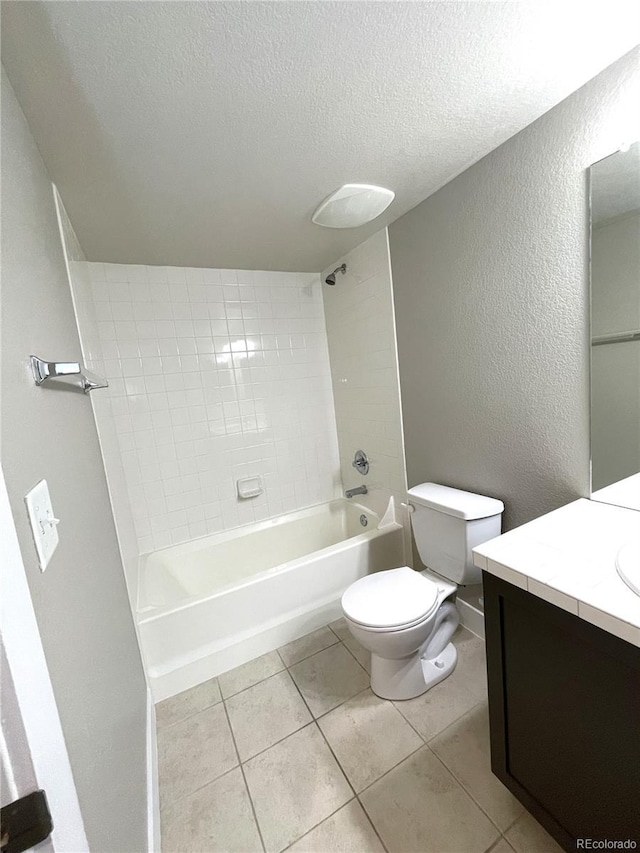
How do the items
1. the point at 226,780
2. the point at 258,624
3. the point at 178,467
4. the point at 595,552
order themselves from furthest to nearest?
the point at 178,467
the point at 258,624
the point at 226,780
the point at 595,552

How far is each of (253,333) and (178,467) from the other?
40.9 inches

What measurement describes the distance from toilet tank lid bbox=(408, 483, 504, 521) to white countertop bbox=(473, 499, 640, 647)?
1.02 ft

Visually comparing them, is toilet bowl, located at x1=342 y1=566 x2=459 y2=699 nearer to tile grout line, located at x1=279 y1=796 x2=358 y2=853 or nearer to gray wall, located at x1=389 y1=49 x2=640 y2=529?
tile grout line, located at x1=279 y1=796 x2=358 y2=853

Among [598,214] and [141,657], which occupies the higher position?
[598,214]

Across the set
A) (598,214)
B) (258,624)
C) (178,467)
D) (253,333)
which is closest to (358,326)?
(253,333)

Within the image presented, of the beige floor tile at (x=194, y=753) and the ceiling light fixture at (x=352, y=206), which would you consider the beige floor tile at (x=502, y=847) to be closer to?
the beige floor tile at (x=194, y=753)

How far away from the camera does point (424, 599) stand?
139 centimetres

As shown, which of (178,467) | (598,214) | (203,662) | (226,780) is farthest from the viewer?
(178,467)

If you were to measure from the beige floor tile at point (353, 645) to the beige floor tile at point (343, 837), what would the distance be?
55cm

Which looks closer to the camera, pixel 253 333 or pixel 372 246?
pixel 372 246

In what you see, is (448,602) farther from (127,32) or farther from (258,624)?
(127,32)

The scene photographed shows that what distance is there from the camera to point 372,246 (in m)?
1.98

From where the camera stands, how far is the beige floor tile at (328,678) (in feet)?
4.87

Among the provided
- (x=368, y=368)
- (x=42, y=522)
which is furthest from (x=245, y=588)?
(x=368, y=368)
